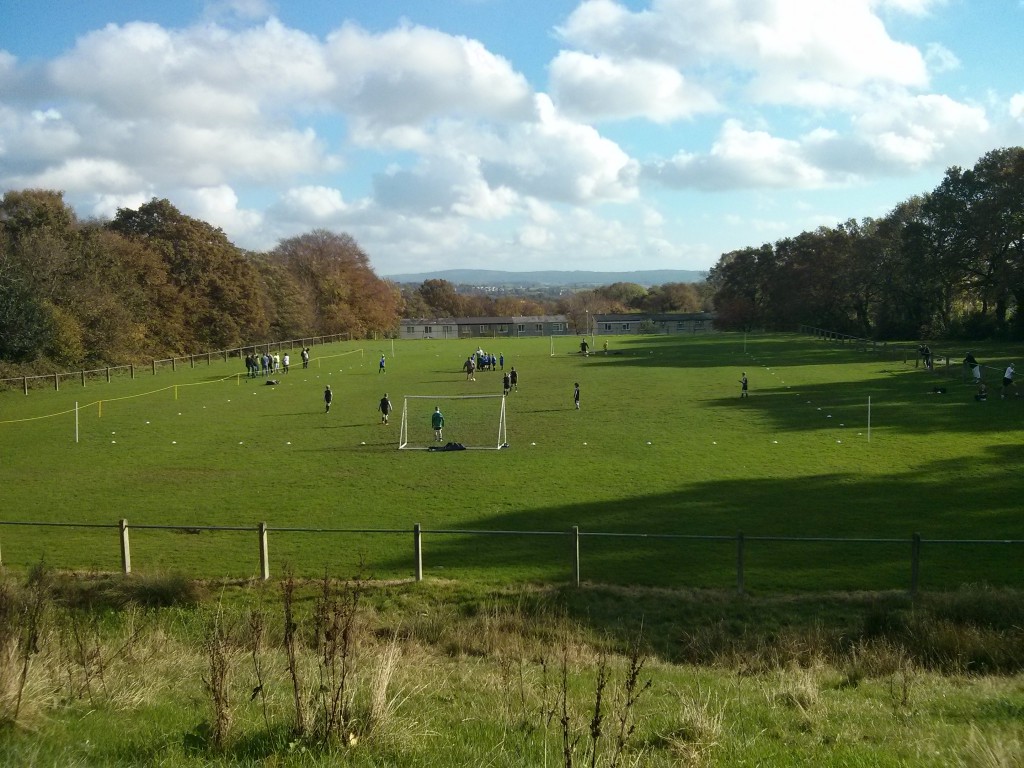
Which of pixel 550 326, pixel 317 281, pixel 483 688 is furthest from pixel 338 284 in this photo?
pixel 483 688

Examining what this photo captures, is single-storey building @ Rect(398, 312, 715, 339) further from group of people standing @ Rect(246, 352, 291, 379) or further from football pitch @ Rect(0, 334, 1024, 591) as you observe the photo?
football pitch @ Rect(0, 334, 1024, 591)

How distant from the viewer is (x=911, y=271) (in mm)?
75812

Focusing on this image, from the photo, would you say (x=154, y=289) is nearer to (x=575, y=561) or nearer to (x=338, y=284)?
(x=338, y=284)

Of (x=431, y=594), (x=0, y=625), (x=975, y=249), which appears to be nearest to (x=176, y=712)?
(x=0, y=625)

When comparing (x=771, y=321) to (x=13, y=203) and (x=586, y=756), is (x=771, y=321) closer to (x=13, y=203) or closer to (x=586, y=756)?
(x=13, y=203)

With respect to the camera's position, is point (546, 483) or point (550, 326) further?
point (550, 326)

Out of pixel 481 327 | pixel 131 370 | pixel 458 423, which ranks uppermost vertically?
pixel 481 327

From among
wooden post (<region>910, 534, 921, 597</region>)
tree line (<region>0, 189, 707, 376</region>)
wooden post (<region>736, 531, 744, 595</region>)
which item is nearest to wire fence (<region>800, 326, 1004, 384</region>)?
wooden post (<region>910, 534, 921, 597</region>)

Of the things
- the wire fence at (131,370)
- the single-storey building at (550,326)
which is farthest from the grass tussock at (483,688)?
the single-storey building at (550,326)

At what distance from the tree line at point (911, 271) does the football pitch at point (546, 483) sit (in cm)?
2851

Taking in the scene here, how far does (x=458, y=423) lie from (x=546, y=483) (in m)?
12.6

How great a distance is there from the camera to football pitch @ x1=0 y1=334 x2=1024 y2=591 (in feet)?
50.7

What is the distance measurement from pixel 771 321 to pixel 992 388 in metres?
76.5

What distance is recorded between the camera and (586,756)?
516 cm
